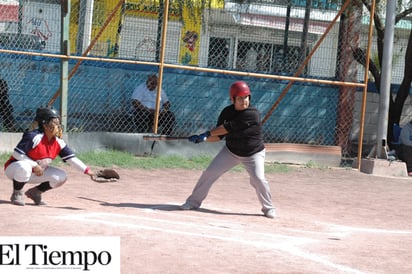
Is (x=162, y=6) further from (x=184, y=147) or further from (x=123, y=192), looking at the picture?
(x=123, y=192)

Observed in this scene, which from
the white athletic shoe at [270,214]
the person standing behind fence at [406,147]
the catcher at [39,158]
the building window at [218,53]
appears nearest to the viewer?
the catcher at [39,158]

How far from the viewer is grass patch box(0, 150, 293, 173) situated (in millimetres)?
13516

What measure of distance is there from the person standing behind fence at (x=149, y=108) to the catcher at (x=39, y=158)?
5637 mm

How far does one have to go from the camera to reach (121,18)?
1541 centimetres

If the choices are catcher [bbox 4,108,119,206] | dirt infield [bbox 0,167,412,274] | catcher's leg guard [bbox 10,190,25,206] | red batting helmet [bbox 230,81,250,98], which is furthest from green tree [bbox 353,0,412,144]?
catcher's leg guard [bbox 10,190,25,206]

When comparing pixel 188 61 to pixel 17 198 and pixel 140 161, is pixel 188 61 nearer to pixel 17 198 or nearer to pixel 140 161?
pixel 140 161

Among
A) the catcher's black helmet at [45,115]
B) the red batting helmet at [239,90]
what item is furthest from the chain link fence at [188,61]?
the catcher's black helmet at [45,115]

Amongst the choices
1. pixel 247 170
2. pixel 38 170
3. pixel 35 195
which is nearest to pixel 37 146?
pixel 38 170

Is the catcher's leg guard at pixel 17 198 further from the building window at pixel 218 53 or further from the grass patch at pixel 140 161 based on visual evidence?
the building window at pixel 218 53

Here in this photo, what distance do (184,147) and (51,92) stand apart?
2.70m

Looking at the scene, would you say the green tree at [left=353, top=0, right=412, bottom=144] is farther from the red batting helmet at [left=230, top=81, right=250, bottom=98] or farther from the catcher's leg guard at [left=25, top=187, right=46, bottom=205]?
the catcher's leg guard at [left=25, top=187, right=46, bottom=205]

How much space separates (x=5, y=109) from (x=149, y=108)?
250cm

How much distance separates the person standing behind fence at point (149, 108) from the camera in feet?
49.6

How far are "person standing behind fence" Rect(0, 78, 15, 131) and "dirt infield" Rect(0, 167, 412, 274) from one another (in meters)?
2.26
